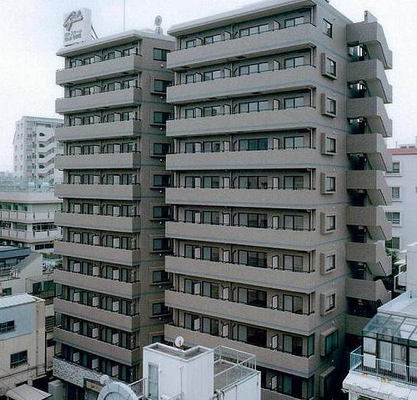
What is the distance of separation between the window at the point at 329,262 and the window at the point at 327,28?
45.1 feet

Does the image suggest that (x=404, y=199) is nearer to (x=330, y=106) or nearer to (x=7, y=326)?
(x=330, y=106)

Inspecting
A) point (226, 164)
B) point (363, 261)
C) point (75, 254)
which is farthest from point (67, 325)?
point (363, 261)

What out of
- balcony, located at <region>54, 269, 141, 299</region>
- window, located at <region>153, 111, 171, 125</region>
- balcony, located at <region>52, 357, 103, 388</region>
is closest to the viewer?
balcony, located at <region>54, 269, 141, 299</region>

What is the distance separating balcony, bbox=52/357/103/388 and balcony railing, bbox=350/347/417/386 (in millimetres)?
21078

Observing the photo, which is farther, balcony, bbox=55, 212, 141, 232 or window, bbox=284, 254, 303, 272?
balcony, bbox=55, 212, 141, 232

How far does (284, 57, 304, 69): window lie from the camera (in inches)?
1140

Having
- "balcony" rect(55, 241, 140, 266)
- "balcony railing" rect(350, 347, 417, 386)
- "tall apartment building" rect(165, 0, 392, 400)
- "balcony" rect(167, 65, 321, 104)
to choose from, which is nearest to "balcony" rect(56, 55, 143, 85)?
"tall apartment building" rect(165, 0, 392, 400)

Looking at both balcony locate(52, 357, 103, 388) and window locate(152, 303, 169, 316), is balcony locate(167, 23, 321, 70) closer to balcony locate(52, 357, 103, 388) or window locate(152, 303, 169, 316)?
window locate(152, 303, 169, 316)

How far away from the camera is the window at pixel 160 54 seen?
3688 centimetres

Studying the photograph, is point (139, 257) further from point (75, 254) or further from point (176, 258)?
point (75, 254)

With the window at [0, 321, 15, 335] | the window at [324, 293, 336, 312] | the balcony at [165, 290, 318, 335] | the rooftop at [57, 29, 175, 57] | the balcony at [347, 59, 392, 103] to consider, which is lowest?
the window at [0, 321, 15, 335]

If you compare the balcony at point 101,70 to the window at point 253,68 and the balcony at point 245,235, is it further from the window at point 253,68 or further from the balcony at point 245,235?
→ the balcony at point 245,235

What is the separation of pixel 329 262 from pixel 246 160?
817 centimetres

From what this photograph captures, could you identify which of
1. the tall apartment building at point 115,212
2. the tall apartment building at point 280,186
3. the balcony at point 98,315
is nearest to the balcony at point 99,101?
the tall apartment building at point 115,212
